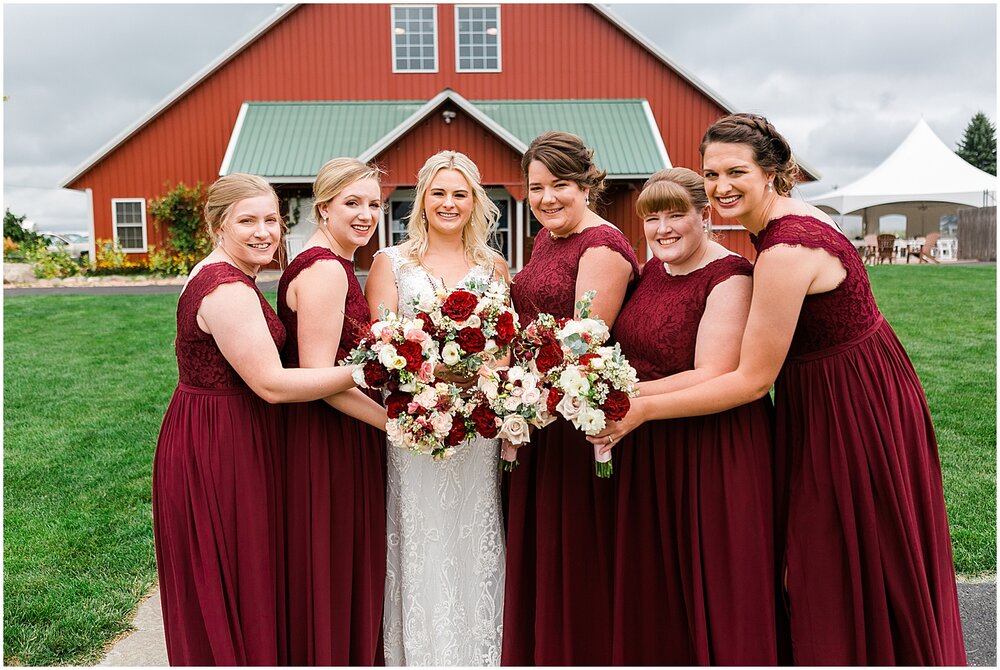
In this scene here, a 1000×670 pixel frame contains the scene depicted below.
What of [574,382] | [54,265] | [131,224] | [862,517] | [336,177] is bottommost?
[862,517]

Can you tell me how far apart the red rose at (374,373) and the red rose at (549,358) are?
0.61m

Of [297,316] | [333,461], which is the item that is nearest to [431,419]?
[333,461]

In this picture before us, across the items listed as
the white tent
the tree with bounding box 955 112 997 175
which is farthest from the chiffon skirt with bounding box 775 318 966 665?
the tree with bounding box 955 112 997 175

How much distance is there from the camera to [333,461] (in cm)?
357

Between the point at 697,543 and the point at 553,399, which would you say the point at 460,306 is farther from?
the point at 697,543

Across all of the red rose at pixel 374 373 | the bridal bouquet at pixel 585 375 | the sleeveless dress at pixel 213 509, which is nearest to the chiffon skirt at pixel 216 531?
the sleeveless dress at pixel 213 509

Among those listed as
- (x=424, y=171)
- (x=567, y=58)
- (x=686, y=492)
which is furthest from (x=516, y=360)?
(x=567, y=58)

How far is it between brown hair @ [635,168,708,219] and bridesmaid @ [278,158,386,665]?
130 cm

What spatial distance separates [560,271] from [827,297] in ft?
4.27

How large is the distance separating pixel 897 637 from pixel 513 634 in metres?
1.66

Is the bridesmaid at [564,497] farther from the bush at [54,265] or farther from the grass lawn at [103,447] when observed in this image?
the bush at [54,265]

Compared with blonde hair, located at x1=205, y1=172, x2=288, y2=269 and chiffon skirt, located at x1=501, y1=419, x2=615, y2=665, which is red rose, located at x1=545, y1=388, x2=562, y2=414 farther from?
blonde hair, located at x1=205, y1=172, x2=288, y2=269

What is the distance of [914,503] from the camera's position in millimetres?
3129

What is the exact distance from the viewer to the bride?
3.83 m
